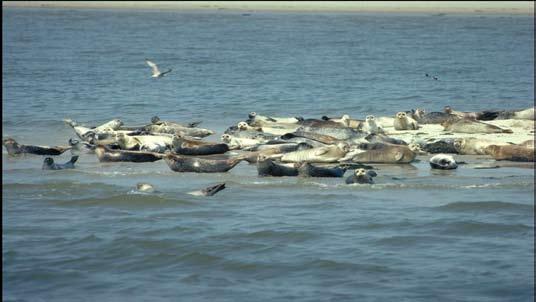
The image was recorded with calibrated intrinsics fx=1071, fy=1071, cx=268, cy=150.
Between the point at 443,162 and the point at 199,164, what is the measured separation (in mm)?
3051

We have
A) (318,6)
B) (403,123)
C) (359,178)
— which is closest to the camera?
(359,178)

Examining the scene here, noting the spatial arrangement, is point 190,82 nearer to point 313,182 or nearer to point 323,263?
point 313,182

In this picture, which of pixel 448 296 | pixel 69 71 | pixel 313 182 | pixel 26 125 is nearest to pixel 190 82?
pixel 69 71

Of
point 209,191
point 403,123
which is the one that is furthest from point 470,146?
point 209,191

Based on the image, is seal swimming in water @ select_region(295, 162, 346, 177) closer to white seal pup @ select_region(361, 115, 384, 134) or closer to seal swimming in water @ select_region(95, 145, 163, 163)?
seal swimming in water @ select_region(95, 145, 163, 163)

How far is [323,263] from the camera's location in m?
9.34

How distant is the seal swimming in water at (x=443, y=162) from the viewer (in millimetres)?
13336

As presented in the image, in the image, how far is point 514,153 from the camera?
13867mm

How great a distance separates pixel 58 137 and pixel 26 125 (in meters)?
1.84

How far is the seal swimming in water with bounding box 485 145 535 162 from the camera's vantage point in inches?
545

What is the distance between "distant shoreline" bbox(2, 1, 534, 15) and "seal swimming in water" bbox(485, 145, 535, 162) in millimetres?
67400

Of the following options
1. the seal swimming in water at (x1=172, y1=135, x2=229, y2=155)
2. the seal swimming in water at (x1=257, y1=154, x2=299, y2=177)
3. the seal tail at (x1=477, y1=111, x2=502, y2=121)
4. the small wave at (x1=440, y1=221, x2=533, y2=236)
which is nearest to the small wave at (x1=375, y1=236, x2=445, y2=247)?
the small wave at (x1=440, y1=221, x2=533, y2=236)

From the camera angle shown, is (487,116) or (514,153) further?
(487,116)

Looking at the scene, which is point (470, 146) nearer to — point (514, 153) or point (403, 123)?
point (514, 153)
